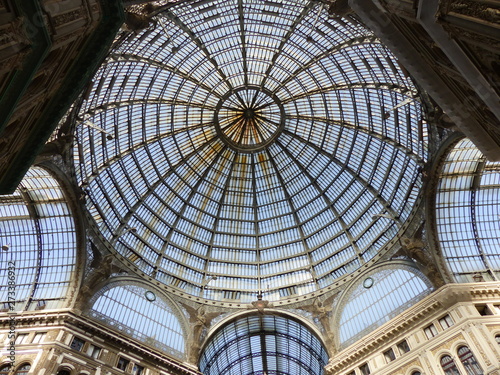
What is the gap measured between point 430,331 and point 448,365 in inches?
126

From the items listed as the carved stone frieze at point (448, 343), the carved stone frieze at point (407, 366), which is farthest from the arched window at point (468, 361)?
the carved stone frieze at point (407, 366)

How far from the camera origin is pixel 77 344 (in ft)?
110

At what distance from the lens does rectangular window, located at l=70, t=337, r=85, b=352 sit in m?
33.0

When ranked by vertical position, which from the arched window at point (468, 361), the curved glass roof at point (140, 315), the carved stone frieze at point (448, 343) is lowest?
the arched window at point (468, 361)

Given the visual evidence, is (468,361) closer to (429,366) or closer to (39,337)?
(429,366)

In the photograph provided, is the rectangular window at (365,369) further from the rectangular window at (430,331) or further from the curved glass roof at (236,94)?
the curved glass roof at (236,94)

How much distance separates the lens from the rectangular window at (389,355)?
34625 millimetres

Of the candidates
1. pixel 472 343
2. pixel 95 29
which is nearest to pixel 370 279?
pixel 472 343

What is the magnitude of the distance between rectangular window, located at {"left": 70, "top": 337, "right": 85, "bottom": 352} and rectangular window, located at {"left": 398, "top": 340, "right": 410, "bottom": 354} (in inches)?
1085

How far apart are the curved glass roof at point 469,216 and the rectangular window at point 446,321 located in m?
5.03

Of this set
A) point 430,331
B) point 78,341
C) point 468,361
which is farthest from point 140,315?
point 468,361

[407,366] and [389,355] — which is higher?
[389,355]

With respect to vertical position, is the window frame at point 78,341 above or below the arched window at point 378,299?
below

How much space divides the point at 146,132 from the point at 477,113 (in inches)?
1488
